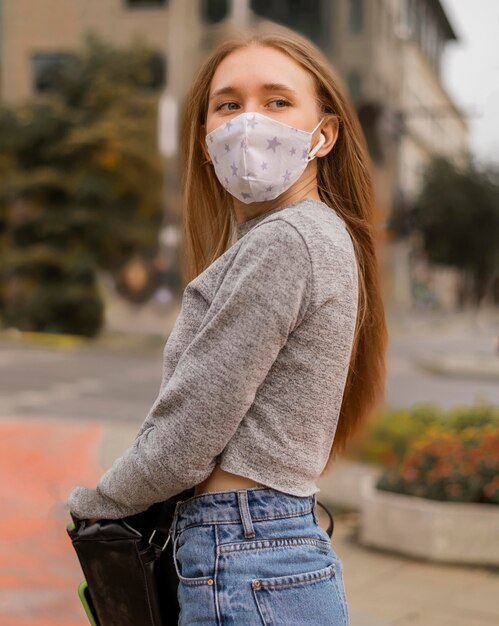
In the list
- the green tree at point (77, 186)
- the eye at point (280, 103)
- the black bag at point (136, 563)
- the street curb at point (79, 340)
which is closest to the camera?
the black bag at point (136, 563)

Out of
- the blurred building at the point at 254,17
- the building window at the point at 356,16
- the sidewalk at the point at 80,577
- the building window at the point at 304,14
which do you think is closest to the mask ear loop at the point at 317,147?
the sidewalk at the point at 80,577

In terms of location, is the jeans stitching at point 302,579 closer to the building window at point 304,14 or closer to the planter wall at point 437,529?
the planter wall at point 437,529

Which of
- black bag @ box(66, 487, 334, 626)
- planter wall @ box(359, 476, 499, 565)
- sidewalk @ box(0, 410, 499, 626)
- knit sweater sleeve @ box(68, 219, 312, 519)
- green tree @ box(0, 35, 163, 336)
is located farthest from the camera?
green tree @ box(0, 35, 163, 336)

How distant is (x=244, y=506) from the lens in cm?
173

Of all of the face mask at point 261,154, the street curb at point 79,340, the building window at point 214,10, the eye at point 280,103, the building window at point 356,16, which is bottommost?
the street curb at point 79,340

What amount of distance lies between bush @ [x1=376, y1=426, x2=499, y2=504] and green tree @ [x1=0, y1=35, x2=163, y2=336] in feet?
69.3

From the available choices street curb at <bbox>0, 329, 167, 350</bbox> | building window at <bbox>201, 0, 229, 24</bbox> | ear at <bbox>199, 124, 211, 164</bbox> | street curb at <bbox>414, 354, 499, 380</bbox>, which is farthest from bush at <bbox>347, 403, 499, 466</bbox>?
building window at <bbox>201, 0, 229, 24</bbox>

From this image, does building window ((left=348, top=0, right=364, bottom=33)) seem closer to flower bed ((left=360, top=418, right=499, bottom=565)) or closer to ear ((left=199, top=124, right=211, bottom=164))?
flower bed ((left=360, top=418, right=499, bottom=565))

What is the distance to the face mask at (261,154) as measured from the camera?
6.21 ft

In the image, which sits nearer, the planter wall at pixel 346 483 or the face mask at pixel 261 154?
the face mask at pixel 261 154

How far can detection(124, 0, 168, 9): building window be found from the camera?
36562mm

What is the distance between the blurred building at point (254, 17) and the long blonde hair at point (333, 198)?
1878 centimetres

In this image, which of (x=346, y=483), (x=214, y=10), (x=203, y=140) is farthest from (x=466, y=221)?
(x=203, y=140)

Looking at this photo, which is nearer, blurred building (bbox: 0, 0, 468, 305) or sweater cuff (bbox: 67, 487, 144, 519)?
sweater cuff (bbox: 67, 487, 144, 519)
